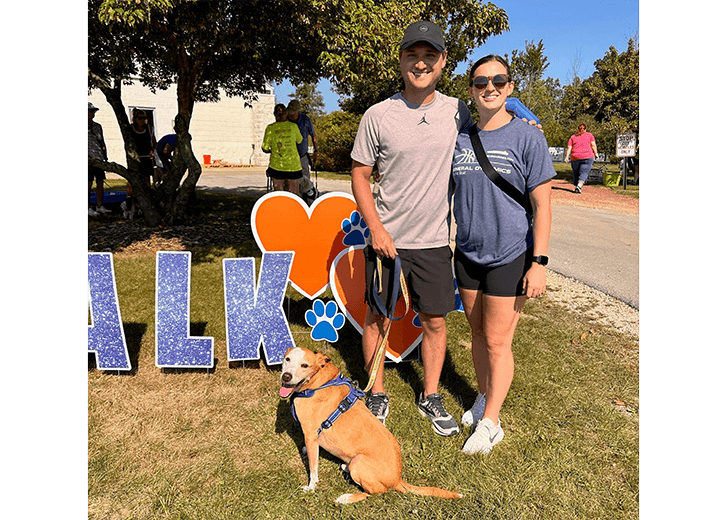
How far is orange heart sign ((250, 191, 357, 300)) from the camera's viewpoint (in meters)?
4.21

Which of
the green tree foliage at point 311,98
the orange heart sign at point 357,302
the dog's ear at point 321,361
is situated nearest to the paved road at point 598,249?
the orange heart sign at point 357,302

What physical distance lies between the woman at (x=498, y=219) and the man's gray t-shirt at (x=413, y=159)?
0.12 meters

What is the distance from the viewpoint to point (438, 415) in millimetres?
3146

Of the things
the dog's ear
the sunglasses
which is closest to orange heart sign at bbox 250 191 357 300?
the dog's ear

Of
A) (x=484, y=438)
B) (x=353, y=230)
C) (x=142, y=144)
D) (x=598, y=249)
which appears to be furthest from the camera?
(x=142, y=144)

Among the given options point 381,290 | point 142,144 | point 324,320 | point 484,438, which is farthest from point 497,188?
point 142,144

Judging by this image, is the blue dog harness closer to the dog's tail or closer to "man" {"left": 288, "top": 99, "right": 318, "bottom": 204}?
the dog's tail

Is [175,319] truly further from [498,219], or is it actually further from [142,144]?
[142,144]

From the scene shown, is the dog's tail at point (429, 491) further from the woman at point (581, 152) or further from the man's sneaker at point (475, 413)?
the woman at point (581, 152)

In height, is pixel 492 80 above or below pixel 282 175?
below

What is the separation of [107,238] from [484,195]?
7876 mm

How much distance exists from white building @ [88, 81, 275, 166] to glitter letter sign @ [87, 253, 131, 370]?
87.3 feet

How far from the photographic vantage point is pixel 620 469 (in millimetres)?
2787

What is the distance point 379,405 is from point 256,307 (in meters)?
1.23
